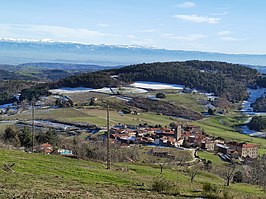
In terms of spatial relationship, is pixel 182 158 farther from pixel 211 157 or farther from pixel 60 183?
pixel 60 183

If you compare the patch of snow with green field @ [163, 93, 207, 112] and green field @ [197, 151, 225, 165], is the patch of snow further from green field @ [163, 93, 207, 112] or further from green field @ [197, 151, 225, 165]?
green field @ [197, 151, 225, 165]

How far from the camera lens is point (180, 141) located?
247 ft

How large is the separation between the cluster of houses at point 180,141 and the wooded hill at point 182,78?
63408mm

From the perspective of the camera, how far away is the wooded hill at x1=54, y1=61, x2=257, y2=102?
471ft

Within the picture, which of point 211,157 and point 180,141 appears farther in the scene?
point 180,141

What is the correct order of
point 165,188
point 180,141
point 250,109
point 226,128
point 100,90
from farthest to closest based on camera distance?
1. point 100,90
2. point 250,109
3. point 226,128
4. point 180,141
5. point 165,188

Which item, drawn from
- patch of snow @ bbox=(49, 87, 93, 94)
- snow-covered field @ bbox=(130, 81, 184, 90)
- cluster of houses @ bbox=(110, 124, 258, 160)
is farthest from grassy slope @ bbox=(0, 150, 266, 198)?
snow-covered field @ bbox=(130, 81, 184, 90)

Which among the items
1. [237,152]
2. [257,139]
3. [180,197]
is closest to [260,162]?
[237,152]

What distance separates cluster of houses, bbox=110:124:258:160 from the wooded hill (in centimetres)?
6341

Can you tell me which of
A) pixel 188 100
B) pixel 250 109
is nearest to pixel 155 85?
pixel 188 100

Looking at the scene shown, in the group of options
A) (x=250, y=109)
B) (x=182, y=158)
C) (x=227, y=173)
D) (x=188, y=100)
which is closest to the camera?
(x=227, y=173)

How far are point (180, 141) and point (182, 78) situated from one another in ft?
263

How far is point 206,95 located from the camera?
450 feet

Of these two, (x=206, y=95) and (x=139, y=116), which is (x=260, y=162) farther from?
(x=206, y=95)
